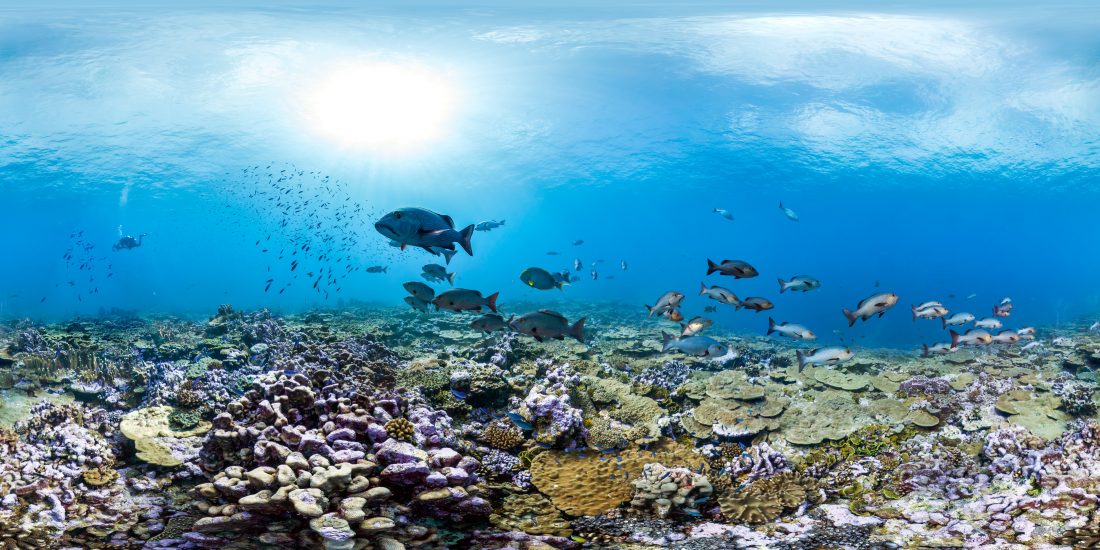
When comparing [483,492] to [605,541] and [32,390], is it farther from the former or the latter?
[32,390]

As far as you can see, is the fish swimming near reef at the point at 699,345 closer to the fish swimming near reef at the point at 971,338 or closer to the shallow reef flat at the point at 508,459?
the shallow reef flat at the point at 508,459

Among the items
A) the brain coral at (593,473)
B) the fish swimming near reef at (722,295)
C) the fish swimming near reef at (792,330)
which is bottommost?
the brain coral at (593,473)

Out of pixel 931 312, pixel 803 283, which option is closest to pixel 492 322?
pixel 803 283

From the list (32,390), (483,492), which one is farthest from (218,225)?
(483,492)

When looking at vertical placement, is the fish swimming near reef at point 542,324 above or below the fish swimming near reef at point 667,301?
above

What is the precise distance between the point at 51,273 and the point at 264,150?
12756cm

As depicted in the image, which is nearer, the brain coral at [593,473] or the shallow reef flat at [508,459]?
the shallow reef flat at [508,459]

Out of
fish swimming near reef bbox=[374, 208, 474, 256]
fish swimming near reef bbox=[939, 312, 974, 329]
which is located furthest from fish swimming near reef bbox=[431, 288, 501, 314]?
fish swimming near reef bbox=[939, 312, 974, 329]

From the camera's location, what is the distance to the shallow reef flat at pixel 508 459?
432 cm

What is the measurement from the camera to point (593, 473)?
604 centimetres

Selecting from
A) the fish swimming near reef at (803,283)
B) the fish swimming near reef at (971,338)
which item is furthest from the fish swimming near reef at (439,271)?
the fish swimming near reef at (971,338)

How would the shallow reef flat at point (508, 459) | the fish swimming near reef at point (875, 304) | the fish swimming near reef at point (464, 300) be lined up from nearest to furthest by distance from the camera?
1. the shallow reef flat at point (508, 459)
2. the fish swimming near reef at point (464, 300)
3. the fish swimming near reef at point (875, 304)

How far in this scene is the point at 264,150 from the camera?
Result: 3241cm

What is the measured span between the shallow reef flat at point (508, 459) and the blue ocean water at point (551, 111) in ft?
8.23
